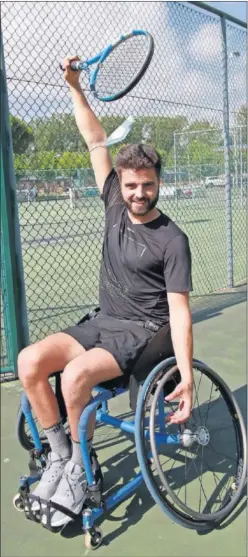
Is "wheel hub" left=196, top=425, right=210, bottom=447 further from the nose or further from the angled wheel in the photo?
the nose

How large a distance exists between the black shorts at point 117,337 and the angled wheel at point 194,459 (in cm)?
13

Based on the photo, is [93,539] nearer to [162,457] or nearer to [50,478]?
[50,478]

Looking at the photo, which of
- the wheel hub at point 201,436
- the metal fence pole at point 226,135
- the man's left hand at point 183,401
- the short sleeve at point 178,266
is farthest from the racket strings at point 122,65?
the metal fence pole at point 226,135

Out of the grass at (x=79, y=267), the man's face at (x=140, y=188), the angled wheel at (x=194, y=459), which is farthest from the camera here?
the grass at (x=79, y=267)

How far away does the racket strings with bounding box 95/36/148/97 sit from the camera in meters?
Result: 2.81

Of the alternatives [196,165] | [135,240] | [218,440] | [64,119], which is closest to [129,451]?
[218,440]

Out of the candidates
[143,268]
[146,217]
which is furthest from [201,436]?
[146,217]

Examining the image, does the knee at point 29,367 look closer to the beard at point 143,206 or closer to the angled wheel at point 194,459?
the angled wheel at point 194,459

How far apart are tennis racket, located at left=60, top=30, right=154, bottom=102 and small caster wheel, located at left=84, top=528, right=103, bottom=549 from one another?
2.04 metres

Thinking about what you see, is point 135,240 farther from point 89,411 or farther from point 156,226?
point 89,411

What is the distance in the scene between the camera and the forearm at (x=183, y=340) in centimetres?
208

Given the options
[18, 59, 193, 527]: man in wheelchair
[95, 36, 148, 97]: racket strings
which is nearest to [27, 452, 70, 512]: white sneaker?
[18, 59, 193, 527]: man in wheelchair

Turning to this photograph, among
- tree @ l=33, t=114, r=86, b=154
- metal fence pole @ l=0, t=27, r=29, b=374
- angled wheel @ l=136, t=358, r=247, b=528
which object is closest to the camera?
angled wheel @ l=136, t=358, r=247, b=528

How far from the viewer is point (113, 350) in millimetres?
2156
